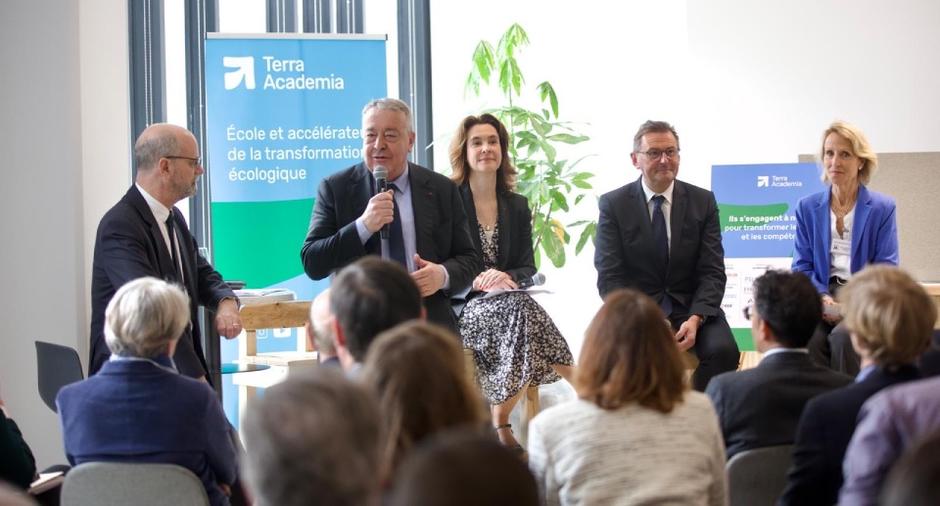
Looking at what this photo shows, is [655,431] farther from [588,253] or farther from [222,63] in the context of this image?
[588,253]

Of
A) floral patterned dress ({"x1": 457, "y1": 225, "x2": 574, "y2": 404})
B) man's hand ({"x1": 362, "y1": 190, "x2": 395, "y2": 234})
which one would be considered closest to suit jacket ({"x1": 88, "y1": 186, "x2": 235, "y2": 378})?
man's hand ({"x1": 362, "y1": 190, "x2": 395, "y2": 234})

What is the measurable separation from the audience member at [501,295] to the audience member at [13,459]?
2.55 meters

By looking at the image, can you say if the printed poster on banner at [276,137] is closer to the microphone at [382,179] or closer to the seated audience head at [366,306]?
the microphone at [382,179]

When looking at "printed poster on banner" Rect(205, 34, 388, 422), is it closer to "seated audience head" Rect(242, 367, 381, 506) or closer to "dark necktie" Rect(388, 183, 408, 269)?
"dark necktie" Rect(388, 183, 408, 269)

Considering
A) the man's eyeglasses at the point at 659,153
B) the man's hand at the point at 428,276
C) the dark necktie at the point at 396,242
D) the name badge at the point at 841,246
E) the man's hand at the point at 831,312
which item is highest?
the man's eyeglasses at the point at 659,153

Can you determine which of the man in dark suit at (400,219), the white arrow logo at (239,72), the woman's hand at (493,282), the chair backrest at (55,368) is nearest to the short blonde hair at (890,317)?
the man in dark suit at (400,219)

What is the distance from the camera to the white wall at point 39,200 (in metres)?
5.34

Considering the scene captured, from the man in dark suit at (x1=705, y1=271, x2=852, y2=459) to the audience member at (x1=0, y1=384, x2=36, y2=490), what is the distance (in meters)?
1.86

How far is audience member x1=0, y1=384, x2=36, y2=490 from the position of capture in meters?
2.81

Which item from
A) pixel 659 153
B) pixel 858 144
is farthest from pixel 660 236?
pixel 858 144

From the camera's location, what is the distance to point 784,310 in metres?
2.96

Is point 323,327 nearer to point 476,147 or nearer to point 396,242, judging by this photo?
point 396,242

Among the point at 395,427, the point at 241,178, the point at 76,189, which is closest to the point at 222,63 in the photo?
the point at 241,178

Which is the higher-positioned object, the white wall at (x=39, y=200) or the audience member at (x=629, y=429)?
the white wall at (x=39, y=200)
